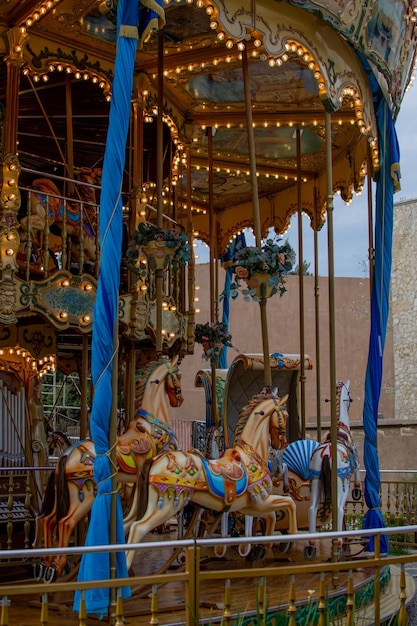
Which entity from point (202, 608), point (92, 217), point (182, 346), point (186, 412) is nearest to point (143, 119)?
point (92, 217)

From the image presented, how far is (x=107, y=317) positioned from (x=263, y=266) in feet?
7.66

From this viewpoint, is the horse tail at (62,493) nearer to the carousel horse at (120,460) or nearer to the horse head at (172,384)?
the carousel horse at (120,460)

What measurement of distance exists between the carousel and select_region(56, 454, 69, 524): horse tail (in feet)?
0.05

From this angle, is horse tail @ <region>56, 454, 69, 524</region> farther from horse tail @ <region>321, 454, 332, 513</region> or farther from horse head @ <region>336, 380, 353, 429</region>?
horse head @ <region>336, 380, 353, 429</region>

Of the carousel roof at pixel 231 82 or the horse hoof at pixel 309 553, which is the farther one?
the horse hoof at pixel 309 553

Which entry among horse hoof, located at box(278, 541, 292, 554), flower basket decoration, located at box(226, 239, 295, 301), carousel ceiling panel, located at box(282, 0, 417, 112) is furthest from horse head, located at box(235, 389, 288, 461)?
carousel ceiling panel, located at box(282, 0, 417, 112)

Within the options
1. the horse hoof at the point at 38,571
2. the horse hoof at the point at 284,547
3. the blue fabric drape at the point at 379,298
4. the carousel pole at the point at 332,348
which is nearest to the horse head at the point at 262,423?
the carousel pole at the point at 332,348

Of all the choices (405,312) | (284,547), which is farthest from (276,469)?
(405,312)

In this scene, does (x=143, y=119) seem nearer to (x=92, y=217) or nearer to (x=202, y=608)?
(x=92, y=217)

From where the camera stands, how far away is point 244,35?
25.1 ft

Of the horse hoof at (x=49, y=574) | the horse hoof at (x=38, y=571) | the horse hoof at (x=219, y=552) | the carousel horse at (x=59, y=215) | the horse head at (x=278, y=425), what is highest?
the carousel horse at (x=59, y=215)

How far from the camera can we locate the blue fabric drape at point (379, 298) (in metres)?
9.62

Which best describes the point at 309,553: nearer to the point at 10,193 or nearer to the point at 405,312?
the point at 10,193

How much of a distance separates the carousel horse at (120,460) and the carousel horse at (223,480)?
343 millimetres
